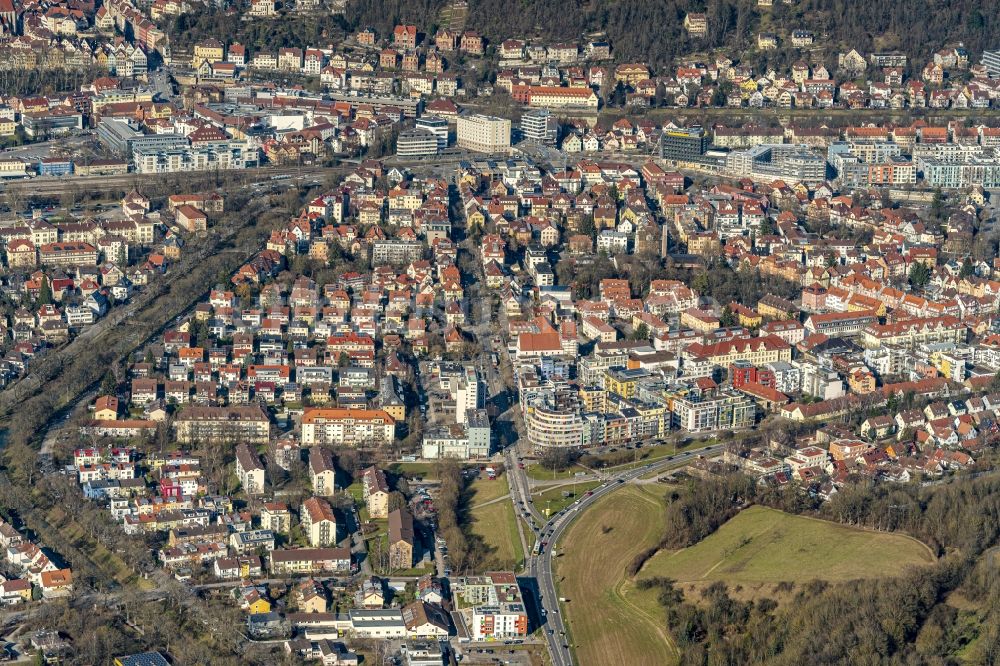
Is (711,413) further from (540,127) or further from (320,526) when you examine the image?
(540,127)

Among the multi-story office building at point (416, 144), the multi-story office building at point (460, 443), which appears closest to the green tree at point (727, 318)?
the multi-story office building at point (460, 443)

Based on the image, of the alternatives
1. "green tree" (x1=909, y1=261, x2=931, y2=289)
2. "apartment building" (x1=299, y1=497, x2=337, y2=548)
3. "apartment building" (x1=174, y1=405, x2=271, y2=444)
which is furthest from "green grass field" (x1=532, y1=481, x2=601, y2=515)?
"green tree" (x1=909, y1=261, x2=931, y2=289)

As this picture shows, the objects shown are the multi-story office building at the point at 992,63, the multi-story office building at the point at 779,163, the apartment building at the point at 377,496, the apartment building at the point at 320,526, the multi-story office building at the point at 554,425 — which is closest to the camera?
the apartment building at the point at 320,526

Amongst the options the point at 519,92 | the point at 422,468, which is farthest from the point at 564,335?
the point at 519,92

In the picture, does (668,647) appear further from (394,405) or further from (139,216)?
(139,216)

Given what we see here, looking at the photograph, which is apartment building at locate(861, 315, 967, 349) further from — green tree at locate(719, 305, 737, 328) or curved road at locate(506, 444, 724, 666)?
curved road at locate(506, 444, 724, 666)

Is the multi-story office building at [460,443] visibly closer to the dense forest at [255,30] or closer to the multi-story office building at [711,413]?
the multi-story office building at [711,413]
